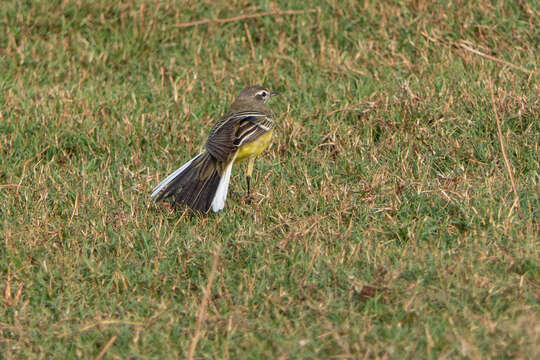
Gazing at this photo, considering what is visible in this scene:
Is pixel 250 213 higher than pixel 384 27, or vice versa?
pixel 384 27

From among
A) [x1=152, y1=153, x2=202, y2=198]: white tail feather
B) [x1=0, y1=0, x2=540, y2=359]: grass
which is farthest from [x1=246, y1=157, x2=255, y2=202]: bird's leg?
[x1=152, y1=153, x2=202, y2=198]: white tail feather

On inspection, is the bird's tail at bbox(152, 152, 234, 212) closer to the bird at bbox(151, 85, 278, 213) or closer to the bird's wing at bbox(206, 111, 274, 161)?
the bird at bbox(151, 85, 278, 213)

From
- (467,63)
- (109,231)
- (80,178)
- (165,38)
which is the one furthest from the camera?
(165,38)

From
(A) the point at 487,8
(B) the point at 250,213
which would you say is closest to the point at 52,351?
(B) the point at 250,213

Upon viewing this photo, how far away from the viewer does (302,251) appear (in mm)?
5434

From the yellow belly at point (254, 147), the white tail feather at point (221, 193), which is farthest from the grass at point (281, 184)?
the yellow belly at point (254, 147)

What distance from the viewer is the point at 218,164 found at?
6.63 meters

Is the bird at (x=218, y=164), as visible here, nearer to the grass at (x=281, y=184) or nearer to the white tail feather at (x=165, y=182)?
the white tail feather at (x=165, y=182)

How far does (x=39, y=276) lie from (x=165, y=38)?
4684mm

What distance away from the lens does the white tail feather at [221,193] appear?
621cm

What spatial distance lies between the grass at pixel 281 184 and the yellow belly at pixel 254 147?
23 centimetres

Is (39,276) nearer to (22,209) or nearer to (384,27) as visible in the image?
(22,209)

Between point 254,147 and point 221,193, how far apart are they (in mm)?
716

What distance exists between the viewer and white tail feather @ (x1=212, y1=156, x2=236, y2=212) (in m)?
6.21
